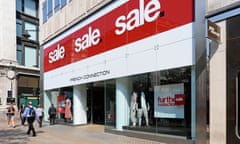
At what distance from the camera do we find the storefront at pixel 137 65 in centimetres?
1266

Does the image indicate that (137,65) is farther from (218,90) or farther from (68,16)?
(68,16)

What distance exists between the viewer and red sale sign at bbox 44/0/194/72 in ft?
42.8

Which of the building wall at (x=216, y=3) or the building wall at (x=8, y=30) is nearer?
the building wall at (x=216, y=3)

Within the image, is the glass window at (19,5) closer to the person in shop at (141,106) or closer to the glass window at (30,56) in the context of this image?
the glass window at (30,56)

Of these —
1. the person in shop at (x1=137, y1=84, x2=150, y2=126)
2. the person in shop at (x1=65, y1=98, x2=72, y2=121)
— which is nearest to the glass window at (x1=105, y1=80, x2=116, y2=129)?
the person in shop at (x1=137, y1=84, x2=150, y2=126)

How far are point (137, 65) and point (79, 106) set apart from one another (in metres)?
8.24

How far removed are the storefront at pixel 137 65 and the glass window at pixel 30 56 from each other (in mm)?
28986

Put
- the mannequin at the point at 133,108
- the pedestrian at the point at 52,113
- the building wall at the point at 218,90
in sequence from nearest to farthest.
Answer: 1. the building wall at the point at 218,90
2. the mannequin at the point at 133,108
3. the pedestrian at the point at 52,113

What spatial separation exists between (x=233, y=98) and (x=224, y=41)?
6.25 feet

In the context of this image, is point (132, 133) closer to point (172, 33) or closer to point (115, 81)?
point (115, 81)

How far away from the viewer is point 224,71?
11016mm

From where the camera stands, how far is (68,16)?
897 inches

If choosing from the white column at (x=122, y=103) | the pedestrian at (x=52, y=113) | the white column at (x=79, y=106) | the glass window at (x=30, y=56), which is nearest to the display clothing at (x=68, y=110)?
the white column at (x=79, y=106)

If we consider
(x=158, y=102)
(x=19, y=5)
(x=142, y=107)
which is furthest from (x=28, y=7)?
(x=158, y=102)
